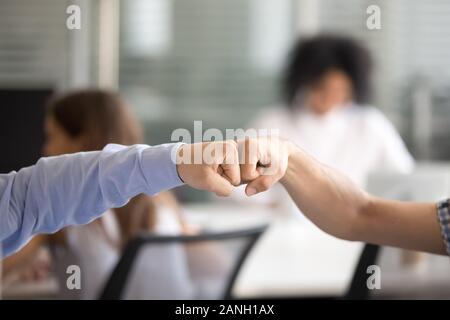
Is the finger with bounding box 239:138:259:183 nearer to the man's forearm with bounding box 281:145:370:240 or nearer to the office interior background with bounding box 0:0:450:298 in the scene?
the man's forearm with bounding box 281:145:370:240

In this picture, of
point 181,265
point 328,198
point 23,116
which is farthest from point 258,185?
point 23,116

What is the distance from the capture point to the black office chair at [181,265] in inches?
61.2

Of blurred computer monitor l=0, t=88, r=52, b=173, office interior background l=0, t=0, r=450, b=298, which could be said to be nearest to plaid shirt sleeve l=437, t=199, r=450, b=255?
blurred computer monitor l=0, t=88, r=52, b=173

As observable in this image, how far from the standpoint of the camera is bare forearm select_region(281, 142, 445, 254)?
1146mm

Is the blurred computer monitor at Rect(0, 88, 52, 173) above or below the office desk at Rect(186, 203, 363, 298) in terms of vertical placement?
above

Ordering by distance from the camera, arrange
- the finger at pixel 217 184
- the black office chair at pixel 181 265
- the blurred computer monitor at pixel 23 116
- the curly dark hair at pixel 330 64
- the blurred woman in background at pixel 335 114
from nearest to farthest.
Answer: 1. the finger at pixel 217 184
2. the black office chair at pixel 181 265
3. the blurred computer monitor at pixel 23 116
4. the blurred woman in background at pixel 335 114
5. the curly dark hair at pixel 330 64

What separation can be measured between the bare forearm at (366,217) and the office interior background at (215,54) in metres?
3.10

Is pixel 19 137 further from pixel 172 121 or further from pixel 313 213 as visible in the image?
pixel 172 121

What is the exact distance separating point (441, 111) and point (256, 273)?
2.53 meters

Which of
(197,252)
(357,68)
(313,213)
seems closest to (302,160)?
(313,213)

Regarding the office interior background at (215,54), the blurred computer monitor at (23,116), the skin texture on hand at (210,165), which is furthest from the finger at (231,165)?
the office interior background at (215,54)

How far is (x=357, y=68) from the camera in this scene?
→ 312 cm

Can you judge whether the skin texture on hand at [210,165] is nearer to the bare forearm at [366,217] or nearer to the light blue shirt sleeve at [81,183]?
the light blue shirt sleeve at [81,183]

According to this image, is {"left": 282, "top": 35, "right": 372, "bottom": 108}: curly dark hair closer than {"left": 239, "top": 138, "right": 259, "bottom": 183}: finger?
No
